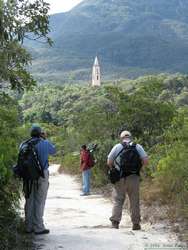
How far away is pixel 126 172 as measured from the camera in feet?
28.4

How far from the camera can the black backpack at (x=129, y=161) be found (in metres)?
8.61

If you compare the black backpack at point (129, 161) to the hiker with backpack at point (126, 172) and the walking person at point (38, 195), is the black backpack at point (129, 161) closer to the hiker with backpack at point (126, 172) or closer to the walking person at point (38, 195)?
the hiker with backpack at point (126, 172)

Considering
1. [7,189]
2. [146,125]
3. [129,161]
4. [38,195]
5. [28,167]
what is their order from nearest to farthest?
[7,189] → [28,167] → [38,195] → [129,161] → [146,125]

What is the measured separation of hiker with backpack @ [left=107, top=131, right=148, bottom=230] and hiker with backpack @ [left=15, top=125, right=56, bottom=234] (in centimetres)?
124

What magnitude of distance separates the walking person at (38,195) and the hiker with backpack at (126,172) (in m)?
1.29

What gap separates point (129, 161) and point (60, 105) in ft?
270

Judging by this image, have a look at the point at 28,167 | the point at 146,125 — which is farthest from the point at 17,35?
the point at 146,125

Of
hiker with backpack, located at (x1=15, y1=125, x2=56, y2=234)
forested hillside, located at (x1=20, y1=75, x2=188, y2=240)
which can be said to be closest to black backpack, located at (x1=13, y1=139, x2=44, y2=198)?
hiker with backpack, located at (x1=15, y1=125, x2=56, y2=234)

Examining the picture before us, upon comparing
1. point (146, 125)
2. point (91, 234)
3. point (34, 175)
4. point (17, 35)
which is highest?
point (17, 35)

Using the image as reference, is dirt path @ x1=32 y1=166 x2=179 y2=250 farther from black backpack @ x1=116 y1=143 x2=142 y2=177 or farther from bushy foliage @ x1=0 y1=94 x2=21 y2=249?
black backpack @ x1=116 y1=143 x2=142 y2=177

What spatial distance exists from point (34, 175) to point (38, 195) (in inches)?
14.4

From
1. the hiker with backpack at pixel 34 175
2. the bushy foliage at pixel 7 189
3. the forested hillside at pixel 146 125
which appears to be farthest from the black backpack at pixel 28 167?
the forested hillside at pixel 146 125

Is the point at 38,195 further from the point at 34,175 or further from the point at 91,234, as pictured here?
the point at 91,234

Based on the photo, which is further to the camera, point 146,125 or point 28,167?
point 146,125
